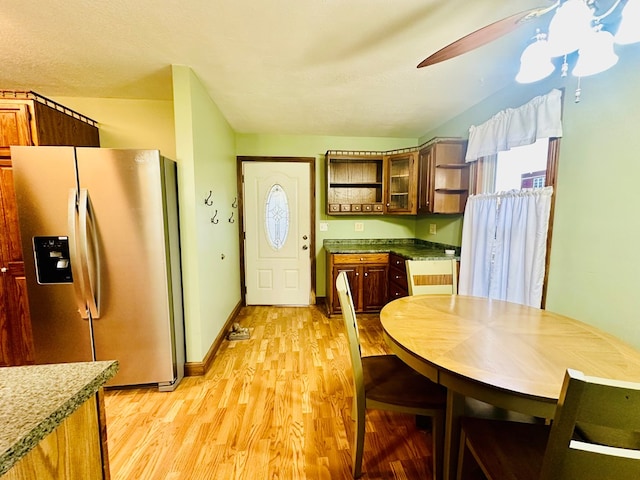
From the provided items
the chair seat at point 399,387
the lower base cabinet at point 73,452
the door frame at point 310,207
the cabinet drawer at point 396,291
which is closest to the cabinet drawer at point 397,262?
the cabinet drawer at point 396,291

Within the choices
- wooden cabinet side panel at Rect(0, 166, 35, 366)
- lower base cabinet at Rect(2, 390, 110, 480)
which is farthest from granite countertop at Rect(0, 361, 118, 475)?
wooden cabinet side panel at Rect(0, 166, 35, 366)

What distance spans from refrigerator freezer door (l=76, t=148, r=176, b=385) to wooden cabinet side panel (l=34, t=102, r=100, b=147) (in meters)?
0.70

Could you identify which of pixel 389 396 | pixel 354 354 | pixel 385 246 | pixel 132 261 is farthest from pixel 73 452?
pixel 385 246

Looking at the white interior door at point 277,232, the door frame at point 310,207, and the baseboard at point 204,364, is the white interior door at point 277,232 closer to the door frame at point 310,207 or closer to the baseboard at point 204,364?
the door frame at point 310,207

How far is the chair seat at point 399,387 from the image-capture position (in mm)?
1244

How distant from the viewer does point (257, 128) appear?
136 inches

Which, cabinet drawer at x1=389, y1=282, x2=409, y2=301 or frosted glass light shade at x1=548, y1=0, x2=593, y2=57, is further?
cabinet drawer at x1=389, y1=282, x2=409, y2=301

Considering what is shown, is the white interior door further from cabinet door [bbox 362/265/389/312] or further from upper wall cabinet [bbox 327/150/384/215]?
cabinet door [bbox 362/265/389/312]

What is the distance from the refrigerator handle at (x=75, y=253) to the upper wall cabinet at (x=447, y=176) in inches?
122

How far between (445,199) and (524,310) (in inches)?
64.2

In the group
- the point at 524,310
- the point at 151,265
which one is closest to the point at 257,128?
the point at 151,265

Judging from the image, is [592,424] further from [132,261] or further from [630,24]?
[132,261]

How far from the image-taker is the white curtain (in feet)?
6.17

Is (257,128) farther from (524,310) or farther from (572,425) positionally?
(572,425)
